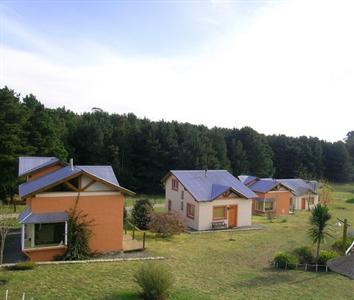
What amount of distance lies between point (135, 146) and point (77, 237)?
4480 centimetres

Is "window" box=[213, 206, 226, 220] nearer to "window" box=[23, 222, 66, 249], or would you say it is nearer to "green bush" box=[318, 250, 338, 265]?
"green bush" box=[318, 250, 338, 265]

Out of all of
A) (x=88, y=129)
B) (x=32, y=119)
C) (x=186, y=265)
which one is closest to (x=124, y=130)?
(x=88, y=129)

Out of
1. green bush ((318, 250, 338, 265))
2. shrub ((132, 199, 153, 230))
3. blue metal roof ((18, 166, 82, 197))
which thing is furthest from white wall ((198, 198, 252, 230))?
blue metal roof ((18, 166, 82, 197))

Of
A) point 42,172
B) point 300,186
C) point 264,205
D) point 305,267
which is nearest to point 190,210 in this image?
point 42,172

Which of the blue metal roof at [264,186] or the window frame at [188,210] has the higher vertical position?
the blue metal roof at [264,186]

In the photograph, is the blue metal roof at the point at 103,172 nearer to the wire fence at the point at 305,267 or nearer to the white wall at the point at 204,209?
the white wall at the point at 204,209

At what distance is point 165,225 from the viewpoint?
28250mm

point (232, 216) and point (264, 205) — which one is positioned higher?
point (232, 216)

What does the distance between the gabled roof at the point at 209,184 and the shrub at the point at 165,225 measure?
4113 millimetres

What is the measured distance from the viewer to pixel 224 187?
110ft

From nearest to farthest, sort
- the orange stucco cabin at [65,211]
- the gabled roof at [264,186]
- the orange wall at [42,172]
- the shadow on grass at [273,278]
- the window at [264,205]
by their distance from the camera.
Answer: the shadow on grass at [273,278], the orange stucco cabin at [65,211], the orange wall at [42,172], the gabled roof at [264,186], the window at [264,205]

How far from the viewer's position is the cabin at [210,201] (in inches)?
1286

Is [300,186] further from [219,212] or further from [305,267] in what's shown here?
[305,267]

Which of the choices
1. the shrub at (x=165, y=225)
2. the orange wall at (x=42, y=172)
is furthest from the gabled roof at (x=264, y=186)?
the orange wall at (x=42, y=172)
